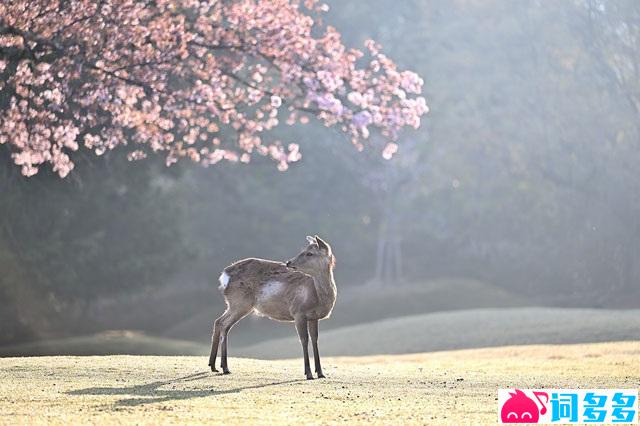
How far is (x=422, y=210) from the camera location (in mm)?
57438

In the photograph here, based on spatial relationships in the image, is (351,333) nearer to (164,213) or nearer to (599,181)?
(164,213)

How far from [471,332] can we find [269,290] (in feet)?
55.5

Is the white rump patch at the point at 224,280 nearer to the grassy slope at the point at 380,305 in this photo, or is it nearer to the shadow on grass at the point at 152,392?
the shadow on grass at the point at 152,392

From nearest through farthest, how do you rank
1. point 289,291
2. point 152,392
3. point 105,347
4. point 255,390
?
point 152,392 → point 255,390 → point 289,291 → point 105,347

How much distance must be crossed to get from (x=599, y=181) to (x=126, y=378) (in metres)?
33.1

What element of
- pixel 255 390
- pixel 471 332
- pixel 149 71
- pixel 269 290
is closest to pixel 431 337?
pixel 471 332

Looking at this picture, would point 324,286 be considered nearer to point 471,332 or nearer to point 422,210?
point 471,332

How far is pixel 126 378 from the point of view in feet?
49.5

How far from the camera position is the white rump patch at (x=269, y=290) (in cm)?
1513

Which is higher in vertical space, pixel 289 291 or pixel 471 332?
pixel 471 332

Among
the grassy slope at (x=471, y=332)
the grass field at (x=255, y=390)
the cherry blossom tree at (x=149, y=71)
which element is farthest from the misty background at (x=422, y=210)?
the grass field at (x=255, y=390)

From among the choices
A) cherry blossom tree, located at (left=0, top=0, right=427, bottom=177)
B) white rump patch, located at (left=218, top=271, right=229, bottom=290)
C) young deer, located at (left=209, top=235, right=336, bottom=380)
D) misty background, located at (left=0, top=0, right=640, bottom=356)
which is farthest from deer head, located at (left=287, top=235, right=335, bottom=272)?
misty background, located at (left=0, top=0, right=640, bottom=356)

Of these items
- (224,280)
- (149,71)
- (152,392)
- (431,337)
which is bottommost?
(152,392)

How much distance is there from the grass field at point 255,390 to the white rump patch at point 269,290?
1.01 m
